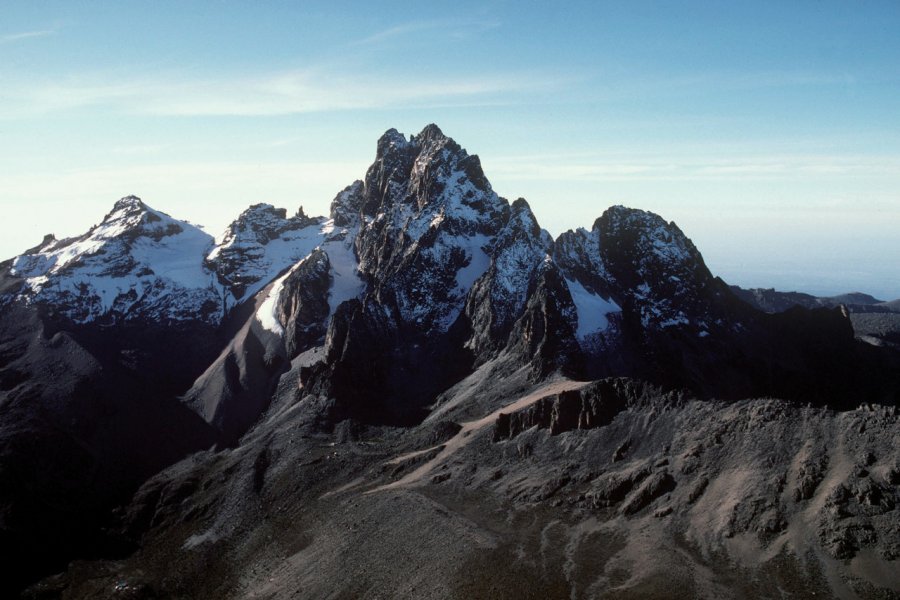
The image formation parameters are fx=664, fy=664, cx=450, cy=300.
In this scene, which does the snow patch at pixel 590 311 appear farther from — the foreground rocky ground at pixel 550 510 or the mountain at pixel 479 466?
the foreground rocky ground at pixel 550 510

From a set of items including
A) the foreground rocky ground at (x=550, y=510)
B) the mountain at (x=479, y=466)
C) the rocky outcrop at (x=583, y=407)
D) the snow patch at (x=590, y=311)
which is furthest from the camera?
the snow patch at (x=590, y=311)

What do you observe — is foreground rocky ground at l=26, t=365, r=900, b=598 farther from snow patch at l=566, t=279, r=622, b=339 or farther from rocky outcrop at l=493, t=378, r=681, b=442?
snow patch at l=566, t=279, r=622, b=339

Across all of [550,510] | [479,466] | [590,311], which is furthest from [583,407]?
[590,311]

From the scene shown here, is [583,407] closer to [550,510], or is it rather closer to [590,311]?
[550,510]

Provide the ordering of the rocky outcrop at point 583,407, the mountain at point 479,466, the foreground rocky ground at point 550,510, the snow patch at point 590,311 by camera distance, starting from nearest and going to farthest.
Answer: the foreground rocky ground at point 550,510 < the mountain at point 479,466 < the rocky outcrop at point 583,407 < the snow patch at point 590,311

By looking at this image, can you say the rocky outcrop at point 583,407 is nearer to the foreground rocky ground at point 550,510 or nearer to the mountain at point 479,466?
the foreground rocky ground at point 550,510

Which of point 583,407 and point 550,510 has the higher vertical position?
point 583,407

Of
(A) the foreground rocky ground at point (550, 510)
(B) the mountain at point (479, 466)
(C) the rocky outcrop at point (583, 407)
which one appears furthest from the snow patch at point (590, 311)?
(C) the rocky outcrop at point (583, 407)

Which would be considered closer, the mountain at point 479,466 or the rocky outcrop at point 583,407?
the mountain at point 479,466

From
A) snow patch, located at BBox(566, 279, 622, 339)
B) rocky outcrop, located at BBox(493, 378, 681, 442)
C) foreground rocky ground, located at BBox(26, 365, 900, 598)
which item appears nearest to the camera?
foreground rocky ground, located at BBox(26, 365, 900, 598)

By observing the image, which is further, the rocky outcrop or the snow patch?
the snow patch

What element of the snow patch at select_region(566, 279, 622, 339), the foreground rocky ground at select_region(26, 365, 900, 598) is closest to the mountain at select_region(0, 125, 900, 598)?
the foreground rocky ground at select_region(26, 365, 900, 598)

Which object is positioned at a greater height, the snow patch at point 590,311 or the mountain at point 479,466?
the snow patch at point 590,311
